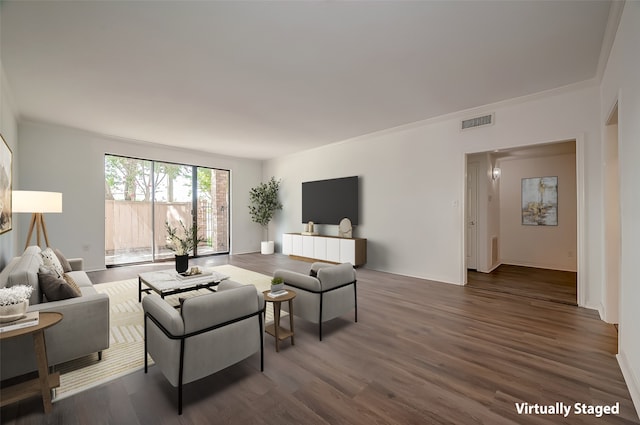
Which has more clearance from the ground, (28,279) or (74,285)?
(28,279)

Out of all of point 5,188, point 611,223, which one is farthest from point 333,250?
point 5,188

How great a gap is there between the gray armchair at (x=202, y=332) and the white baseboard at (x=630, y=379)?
99.4 inches

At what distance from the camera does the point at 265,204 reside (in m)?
8.30

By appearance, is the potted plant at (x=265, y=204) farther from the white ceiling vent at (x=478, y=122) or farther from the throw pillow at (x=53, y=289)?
the throw pillow at (x=53, y=289)

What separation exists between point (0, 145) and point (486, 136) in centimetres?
641

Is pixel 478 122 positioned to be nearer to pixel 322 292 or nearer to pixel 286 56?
pixel 286 56

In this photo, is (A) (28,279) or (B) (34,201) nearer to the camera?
(A) (28,279)

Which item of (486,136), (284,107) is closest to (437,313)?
(486,136)

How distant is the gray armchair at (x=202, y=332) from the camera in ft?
5.91

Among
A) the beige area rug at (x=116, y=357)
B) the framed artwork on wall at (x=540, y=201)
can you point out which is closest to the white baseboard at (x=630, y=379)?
the beige area rug at (x=116, y=357)

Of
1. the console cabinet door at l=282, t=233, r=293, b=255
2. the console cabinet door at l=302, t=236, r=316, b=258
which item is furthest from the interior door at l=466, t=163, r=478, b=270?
the console cabinet door at l=282, t=233, r=293, b=255

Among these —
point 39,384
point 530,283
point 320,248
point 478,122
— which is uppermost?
point 478,122

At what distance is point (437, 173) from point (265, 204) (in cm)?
499

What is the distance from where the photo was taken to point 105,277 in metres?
5.20
